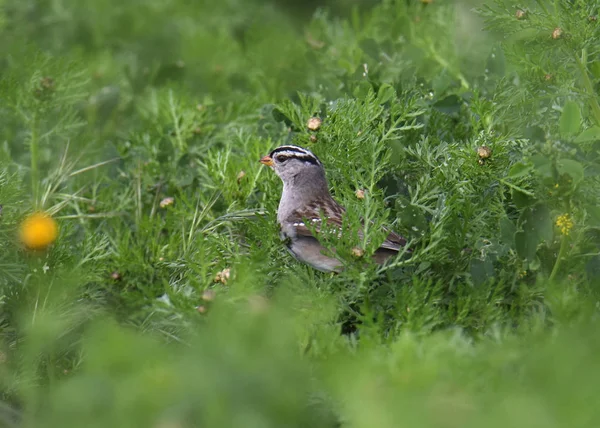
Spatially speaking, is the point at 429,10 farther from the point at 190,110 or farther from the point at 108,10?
the point at 108,10

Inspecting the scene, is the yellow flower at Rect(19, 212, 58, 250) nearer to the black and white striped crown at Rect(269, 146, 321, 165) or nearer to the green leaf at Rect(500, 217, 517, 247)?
the black and white striped crown at Rect(269, 146, 321, 165)

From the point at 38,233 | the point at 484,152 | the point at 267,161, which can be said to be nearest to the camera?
the point at 484,152

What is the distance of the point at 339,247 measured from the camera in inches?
128

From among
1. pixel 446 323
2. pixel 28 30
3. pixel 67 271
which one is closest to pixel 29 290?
pixel 67 271

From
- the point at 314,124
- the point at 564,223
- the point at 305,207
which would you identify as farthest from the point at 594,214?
the point at 314,124

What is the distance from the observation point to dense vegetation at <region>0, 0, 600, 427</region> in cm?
243

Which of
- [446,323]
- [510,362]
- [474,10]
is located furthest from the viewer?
[474,10]

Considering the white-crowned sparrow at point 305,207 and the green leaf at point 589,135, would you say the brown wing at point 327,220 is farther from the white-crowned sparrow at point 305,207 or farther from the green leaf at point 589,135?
the green leaf at point 589,135

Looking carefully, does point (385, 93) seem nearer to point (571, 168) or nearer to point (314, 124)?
point (314, 124)

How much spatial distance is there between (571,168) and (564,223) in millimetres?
222

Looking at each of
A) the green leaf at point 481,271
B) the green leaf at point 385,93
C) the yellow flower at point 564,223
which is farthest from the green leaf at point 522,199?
the green leaf at point 385,93

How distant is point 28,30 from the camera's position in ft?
22.9

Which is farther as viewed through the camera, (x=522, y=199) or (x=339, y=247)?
(x=522, y=199)

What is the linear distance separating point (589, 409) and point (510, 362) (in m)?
0.37
